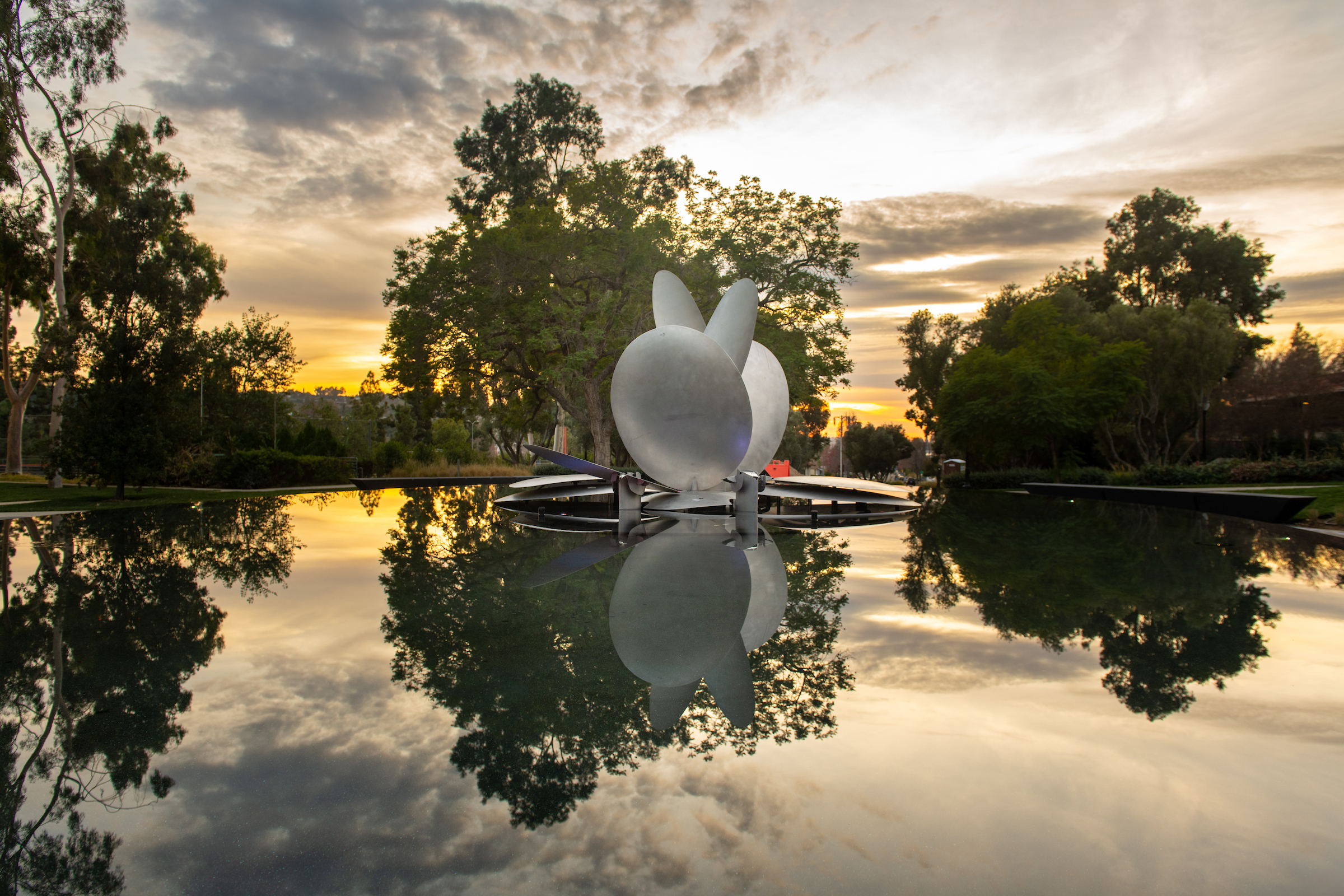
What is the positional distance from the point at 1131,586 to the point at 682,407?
24.9ft

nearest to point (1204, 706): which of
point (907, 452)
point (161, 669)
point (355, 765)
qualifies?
point (355, 765)

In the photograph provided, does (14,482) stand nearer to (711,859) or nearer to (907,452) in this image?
(711,859)

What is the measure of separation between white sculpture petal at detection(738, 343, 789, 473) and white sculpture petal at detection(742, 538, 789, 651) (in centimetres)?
582

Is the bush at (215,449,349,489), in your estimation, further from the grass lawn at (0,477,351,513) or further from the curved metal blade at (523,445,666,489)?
the curved metal blade at (523,445,666,489)

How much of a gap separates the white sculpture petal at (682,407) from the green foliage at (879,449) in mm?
72074

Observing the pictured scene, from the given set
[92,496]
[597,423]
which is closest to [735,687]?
[92,496]

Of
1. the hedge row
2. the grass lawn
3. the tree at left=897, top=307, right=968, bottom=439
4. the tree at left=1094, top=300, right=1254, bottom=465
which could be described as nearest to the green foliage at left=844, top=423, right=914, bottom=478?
the tree at left=897, top=307, right=968, bottom=439

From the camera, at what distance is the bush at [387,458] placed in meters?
32.8

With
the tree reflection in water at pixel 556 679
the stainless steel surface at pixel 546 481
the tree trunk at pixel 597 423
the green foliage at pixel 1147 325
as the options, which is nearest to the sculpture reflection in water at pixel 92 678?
the tree reflection in water at pixel 556 679

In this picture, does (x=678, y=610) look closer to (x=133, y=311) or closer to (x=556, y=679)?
(x=556, y=679)

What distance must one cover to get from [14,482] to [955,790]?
35504 mm

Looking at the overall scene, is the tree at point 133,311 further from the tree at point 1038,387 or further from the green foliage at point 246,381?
the tree at point 1038,387

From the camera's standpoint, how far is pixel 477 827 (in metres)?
2.81

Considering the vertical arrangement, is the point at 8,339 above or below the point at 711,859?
above
